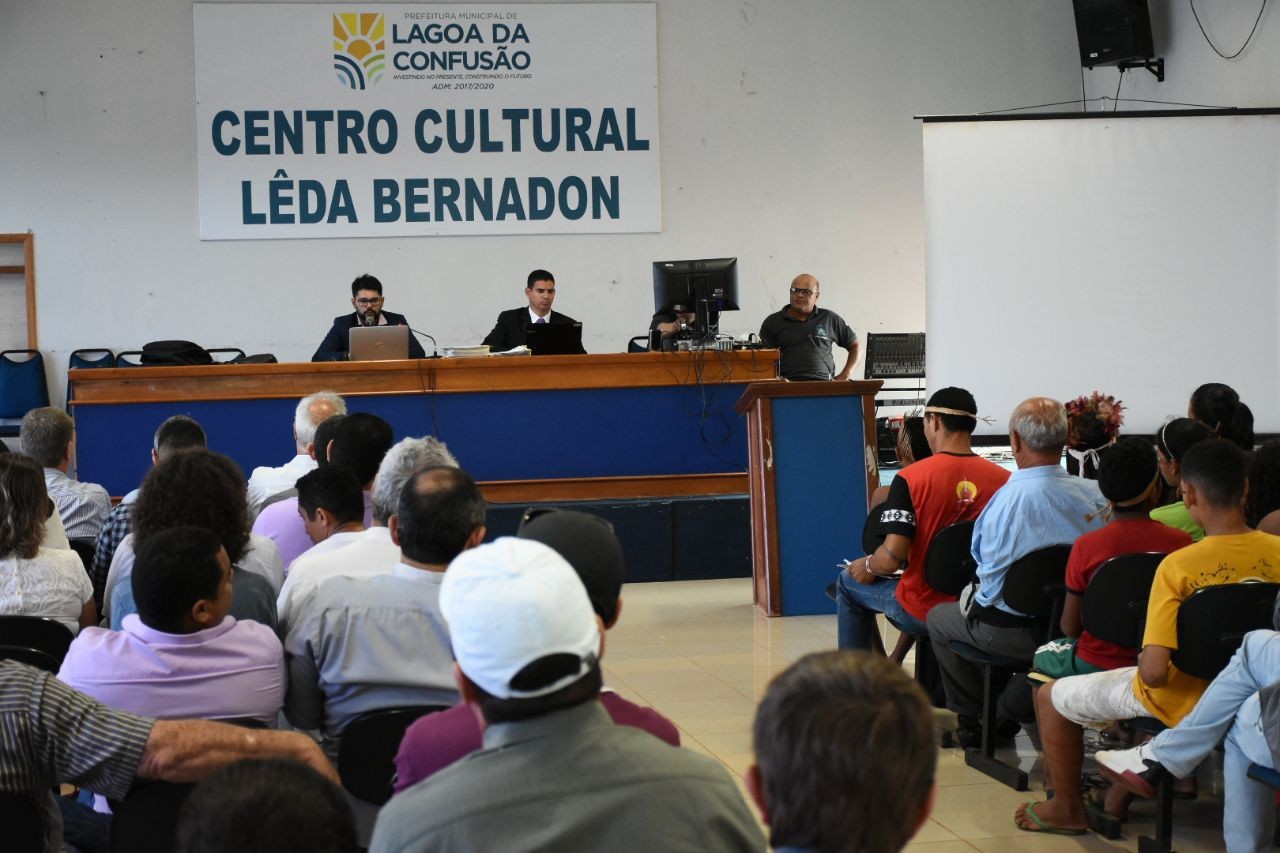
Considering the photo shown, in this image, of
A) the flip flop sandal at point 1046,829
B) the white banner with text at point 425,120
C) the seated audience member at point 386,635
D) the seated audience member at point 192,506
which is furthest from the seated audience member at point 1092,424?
the white banner with text at point 425,120

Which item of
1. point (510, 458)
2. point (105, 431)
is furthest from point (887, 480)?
point (105, 431)

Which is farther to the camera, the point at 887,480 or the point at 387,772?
the point at 887,480

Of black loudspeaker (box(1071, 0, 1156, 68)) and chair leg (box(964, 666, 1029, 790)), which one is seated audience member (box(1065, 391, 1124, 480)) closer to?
Answer: chair leg (box(964, 666, 1029, 790))

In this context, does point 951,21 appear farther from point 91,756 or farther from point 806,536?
point 91,756

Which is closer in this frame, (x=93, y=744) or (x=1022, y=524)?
(x=93, y=744)

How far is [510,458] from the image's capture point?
7605 millimetres

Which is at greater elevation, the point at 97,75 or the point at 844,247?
the point at 97,75

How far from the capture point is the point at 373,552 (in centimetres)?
302

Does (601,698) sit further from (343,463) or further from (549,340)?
(549,340)

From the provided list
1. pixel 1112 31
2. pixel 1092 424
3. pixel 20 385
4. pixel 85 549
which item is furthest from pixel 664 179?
pixel 85 549

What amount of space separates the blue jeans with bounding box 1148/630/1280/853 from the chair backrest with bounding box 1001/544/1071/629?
31.6 inches

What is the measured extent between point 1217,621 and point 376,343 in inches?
214

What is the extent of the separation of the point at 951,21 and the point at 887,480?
400 centimetres

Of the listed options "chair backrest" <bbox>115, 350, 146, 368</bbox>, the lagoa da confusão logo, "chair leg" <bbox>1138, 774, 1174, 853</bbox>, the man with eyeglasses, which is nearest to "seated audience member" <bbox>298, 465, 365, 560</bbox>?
"chair leg" <bbox>1138, 774, 1174, 853</bbox>
